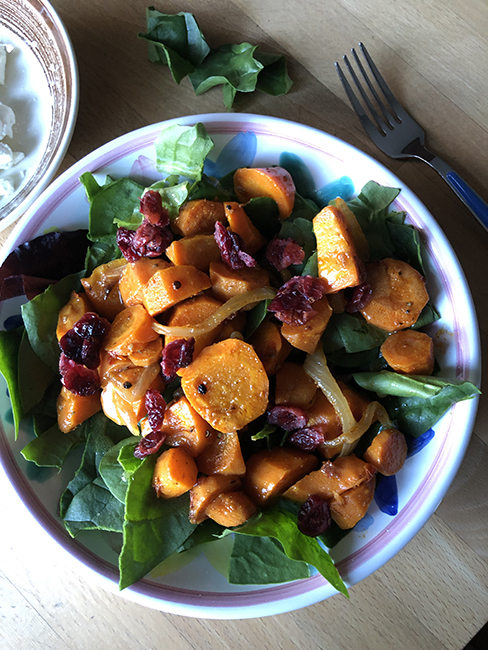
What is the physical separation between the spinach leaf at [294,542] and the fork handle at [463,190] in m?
0.96

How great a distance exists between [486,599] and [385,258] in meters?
1.02

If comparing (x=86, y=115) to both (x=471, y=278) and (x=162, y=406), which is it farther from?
(x=471, y=278)

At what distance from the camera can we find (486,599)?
4.48ft

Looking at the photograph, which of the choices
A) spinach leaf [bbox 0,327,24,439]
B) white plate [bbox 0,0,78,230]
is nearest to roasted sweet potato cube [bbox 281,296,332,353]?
spinach leaf [bbox 0,327,24,439]

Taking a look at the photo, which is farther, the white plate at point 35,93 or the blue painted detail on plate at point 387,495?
the white plate at point 35,93

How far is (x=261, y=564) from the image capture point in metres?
1.12

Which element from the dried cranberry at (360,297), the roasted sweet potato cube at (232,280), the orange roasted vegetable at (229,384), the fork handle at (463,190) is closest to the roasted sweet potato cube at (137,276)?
the roasted sweet potato cube at (232,280)

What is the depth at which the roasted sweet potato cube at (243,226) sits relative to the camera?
1.13 m

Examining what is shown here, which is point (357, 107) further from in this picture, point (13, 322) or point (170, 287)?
point (13, 322)

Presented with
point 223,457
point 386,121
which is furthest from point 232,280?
point 386,121

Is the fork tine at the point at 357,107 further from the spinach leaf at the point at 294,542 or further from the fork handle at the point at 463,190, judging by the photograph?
the spinach leaf at the point at 294,542

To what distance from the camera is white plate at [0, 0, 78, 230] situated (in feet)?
4.42

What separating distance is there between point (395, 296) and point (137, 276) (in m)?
0.60

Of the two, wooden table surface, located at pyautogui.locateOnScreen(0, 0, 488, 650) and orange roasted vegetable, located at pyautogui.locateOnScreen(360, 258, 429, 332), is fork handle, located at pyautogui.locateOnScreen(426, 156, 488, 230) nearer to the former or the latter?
wooden table surface, located at pyautogui.locateOnScreen(0, 0, 488, 650)
